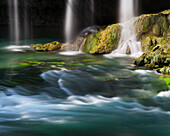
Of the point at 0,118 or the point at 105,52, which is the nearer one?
the point at 0,118

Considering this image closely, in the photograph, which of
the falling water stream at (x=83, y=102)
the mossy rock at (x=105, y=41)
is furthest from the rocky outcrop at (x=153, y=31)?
the falling water stream at (x=83, y=102)

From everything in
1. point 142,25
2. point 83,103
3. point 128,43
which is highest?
point 142,25

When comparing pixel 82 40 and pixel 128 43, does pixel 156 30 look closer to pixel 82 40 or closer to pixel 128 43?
pixel 128 43

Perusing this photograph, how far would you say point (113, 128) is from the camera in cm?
426

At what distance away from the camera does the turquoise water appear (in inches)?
165

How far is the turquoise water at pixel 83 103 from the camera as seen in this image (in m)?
4.19

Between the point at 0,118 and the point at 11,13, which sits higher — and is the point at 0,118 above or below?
below

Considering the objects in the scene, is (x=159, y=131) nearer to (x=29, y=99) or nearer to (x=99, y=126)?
(x=99, y=126)

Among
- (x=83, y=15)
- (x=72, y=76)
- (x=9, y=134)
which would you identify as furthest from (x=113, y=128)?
(x=83, y=15)

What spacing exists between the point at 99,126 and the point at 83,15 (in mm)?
22881

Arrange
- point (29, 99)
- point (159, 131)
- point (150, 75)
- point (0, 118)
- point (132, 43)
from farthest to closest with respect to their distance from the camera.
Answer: point (132, 43) → point (150, 75) → point (29, 99) → point (0, 118) → point (159, 131)

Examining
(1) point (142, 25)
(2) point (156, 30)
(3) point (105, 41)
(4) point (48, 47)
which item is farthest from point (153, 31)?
(4) point (48, 47)

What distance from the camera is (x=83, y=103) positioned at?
5.51 m

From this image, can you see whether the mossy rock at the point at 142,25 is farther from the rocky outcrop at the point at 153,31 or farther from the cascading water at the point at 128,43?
the cascading water at the point at 128,43
